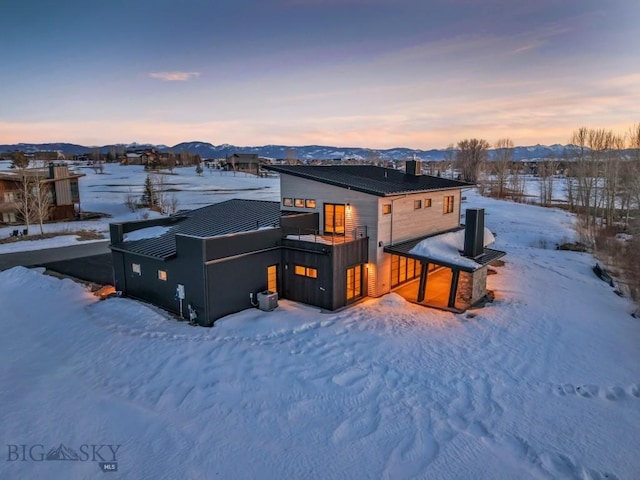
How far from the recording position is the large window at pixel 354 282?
1616cm

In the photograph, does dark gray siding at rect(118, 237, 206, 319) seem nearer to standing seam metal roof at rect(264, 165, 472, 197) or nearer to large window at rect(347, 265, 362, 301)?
large window at rect(347, 265, 362, 301)

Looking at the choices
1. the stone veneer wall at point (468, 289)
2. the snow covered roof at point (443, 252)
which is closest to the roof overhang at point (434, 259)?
the snow covered roof at point (443, 252)

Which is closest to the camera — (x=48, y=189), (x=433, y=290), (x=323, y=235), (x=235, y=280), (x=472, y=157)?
(x=235, y=280)

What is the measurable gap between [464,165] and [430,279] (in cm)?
6600

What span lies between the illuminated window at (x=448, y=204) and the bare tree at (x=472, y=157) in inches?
2217

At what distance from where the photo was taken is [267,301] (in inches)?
588

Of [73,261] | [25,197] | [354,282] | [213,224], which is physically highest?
[25,197]

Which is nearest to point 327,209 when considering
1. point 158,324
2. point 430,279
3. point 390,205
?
point 390,205

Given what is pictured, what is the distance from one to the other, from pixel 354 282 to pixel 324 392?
7.01 m

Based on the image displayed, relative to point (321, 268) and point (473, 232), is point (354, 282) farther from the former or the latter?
point (473, 232)

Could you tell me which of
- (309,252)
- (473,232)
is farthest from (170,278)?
(473,232)

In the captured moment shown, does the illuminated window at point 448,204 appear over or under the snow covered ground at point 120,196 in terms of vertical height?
over

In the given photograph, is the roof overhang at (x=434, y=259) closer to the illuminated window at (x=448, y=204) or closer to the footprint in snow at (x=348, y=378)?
the illuminated window at (x=448, y=204)

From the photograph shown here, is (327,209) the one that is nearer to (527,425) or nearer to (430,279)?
(430,279)
